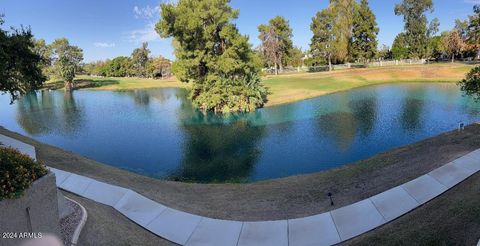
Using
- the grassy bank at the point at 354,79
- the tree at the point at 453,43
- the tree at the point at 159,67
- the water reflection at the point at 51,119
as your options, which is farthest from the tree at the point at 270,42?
the water reflection at the point at 51,119

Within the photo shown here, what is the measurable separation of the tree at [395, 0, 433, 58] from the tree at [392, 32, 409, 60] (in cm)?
350

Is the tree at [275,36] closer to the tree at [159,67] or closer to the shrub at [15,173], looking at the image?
the tree at [159,67]

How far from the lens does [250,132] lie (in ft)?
105

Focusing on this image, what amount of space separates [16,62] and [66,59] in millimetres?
72301

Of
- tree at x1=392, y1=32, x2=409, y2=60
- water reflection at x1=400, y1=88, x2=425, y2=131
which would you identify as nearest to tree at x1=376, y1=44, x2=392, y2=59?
tree at x1=392, y1=32, x2=409, y2=60

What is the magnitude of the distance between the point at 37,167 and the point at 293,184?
11.4m

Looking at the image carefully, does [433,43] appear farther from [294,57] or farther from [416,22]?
[294,57]

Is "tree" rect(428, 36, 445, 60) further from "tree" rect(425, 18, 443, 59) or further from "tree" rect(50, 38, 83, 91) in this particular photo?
"tree" rect(50, 38, 83, 91)

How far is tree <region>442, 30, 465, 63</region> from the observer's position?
7262 cm

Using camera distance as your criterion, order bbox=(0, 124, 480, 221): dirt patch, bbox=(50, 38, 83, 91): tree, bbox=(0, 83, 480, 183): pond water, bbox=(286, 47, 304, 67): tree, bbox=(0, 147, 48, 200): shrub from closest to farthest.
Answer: bbox=(0, 147, 48, 200): shrub → bbox=(0, 124, 480, 221): dirt patch → bbox=(0, 83, 480, 183): pond water → bbox=(50, 38, 83, 91): tree → bbox=(286, 47, 304, 67): tree

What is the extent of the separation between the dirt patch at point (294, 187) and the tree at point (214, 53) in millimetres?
25424

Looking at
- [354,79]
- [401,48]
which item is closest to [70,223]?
[354,79]

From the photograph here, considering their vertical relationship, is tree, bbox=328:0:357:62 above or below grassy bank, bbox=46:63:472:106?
above

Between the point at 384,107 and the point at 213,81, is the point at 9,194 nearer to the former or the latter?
the point at 213,81
